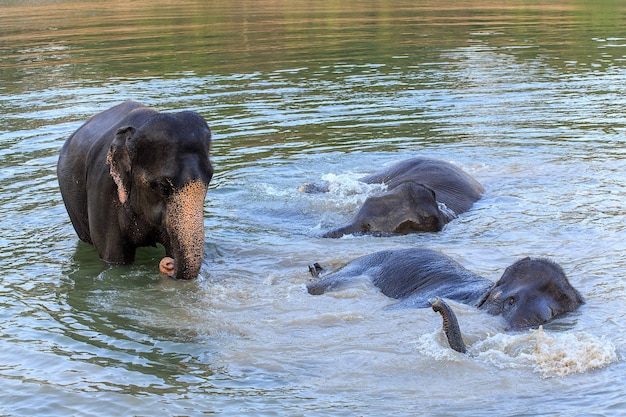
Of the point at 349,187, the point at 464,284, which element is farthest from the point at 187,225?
the point at 349,187

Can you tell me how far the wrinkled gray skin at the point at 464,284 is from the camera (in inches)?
284

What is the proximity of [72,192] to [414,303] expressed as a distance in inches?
139

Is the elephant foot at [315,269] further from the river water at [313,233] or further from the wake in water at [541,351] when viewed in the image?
the wake in water at [541,351]

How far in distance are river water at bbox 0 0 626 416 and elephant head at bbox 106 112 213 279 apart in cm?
53

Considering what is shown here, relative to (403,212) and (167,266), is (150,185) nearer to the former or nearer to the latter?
(167,266)

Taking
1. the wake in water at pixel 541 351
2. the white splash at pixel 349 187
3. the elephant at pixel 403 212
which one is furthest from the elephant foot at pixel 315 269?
the white splash at pixel 349 187

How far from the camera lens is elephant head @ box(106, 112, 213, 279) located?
799 cm

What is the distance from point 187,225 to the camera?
8.05 m

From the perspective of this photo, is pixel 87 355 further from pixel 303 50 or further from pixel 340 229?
pixel 303 50

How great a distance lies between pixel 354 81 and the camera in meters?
20.2

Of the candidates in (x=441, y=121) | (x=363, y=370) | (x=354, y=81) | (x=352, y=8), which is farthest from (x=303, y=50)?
(x=363, y=370)

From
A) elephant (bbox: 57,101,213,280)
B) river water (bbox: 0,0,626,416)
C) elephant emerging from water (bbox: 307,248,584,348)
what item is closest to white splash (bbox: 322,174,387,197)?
river water (bbox: 0,0,626,416)

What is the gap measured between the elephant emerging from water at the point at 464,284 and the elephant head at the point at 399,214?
4.17 ft

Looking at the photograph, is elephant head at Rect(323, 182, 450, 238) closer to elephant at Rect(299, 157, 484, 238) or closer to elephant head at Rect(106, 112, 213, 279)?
elephant at Rect(299, 157, 484, 238)
